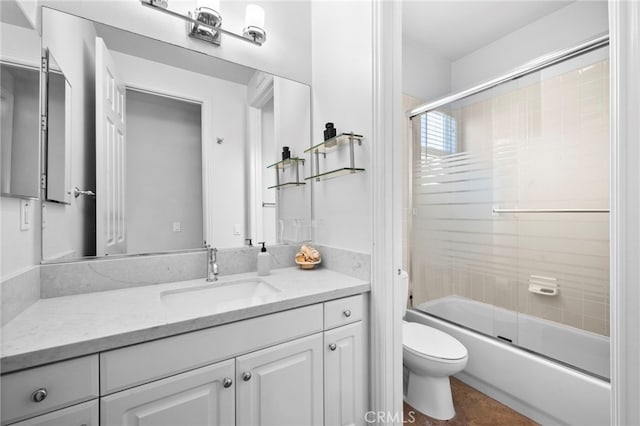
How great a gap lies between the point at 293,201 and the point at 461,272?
171cm

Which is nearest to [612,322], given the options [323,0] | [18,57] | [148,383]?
[148,383]

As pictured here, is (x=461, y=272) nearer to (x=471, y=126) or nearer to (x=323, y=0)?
(x=471, y=126)

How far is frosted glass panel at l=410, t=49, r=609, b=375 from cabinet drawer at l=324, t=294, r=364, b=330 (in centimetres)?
144

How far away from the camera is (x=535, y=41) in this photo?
225 centimetres

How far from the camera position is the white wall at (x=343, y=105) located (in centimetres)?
130

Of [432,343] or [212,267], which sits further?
[432,343]

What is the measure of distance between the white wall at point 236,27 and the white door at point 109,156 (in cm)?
13

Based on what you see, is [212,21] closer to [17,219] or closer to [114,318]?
[17,219]

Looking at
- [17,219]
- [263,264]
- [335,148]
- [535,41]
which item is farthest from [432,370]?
[535,41]

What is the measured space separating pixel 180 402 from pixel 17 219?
770 mm

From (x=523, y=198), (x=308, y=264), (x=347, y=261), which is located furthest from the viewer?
(x=523, y=198)

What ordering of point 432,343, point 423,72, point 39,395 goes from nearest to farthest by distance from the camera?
1. point 39,395
2. point 432,343
3. point 423,72

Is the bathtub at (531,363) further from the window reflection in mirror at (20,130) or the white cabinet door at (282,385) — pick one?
the window reflection in mirror at (20,130)

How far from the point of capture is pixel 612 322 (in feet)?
3.61
